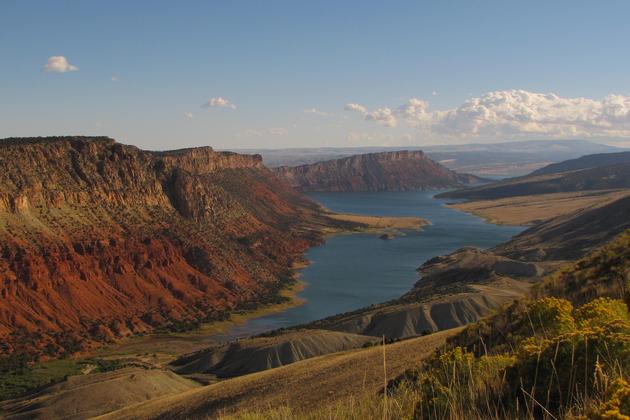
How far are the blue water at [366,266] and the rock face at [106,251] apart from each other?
26.5 ft

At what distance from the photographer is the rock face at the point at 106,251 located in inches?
2825

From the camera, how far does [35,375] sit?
190 ft

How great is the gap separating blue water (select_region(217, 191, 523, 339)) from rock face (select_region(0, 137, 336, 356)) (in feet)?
26.5

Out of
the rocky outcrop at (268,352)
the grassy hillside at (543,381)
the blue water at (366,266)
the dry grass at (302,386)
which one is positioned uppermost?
the grassy hillside at (543,381)

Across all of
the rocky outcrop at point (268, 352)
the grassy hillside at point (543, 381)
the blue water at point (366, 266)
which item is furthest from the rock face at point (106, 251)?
the grassy hillside at point (543, 381)

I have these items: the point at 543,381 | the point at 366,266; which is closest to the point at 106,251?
the point at 366,266

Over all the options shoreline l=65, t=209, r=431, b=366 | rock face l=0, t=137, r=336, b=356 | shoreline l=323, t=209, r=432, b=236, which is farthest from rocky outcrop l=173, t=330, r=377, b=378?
shoreline l=323, t=209, r=432, b=236

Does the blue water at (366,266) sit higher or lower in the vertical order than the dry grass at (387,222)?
→ lower

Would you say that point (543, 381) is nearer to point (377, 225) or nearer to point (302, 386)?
point (302, 386)

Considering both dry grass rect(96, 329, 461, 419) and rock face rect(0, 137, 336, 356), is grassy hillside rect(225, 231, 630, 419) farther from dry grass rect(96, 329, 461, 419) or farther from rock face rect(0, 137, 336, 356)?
rock face rect(0, 137, 336, 356)

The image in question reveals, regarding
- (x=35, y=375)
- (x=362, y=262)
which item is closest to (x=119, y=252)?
(x=35, y=375)

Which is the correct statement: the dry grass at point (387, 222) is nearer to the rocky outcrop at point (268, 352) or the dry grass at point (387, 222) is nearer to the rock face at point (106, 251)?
the rock face at point (106, 251)

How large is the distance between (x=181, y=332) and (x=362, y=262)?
53610mm

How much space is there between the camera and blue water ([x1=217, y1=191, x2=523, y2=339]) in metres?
85.9
